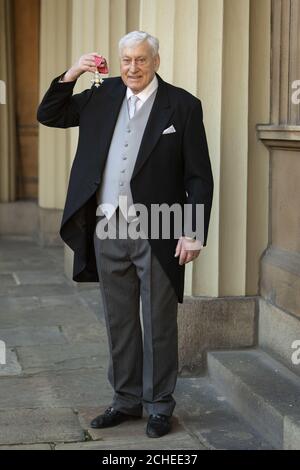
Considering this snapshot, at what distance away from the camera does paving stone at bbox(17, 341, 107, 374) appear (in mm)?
5531

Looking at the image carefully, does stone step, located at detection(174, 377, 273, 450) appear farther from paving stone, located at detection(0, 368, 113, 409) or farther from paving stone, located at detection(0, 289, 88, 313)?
paving stone, located at detection(0, 289, 88, 313)

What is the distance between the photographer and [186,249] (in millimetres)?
4223

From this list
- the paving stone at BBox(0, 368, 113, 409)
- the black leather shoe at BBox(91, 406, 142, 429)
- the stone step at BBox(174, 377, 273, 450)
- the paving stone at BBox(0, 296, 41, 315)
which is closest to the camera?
the stone step at BBox(174, 377, 273, 450)

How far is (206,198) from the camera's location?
423 centimetres

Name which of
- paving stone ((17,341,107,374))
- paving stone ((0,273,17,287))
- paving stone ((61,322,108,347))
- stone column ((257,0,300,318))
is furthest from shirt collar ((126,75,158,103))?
paving stone ((0,273,17,287))

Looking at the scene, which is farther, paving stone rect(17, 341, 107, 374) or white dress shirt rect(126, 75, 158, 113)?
paving stone rect(17, 341, 107, 374)

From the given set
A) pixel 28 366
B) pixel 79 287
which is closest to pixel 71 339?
pixel 28 366

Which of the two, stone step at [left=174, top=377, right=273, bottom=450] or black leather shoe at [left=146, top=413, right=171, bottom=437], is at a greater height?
black leather shoe at [left=146, top=413, right=171, bottom=437]

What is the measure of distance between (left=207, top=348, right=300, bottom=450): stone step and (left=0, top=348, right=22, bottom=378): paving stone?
45.1 inches

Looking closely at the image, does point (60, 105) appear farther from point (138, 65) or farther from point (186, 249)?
point (186, 249)

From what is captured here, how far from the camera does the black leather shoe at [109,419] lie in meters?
4.45

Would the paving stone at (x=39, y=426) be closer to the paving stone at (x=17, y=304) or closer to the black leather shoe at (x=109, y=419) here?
the black leather shoe at (x=109, y=419)

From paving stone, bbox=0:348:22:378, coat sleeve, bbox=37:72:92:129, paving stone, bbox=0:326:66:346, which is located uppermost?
coat sleeve, bbox=37:72:92:129
